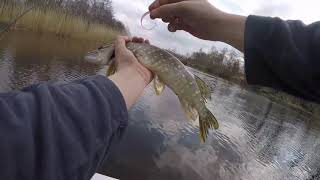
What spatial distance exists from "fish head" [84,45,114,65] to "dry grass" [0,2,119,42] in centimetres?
1750

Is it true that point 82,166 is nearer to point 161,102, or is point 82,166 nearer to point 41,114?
point 41,114

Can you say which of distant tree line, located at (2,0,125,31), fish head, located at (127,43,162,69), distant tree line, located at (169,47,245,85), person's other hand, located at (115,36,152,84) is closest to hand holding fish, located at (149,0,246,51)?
fish head, located at (127,43,162,69)

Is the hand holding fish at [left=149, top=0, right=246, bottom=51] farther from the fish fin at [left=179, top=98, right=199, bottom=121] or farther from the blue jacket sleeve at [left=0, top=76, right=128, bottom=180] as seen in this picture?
the blue jacket sleeve at [left=0, top=76, right=128, bottom=180]

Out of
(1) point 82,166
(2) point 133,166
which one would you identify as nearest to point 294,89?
(1) point 82,166

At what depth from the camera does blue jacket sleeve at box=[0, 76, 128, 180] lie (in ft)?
3.09

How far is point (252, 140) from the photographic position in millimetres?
15250

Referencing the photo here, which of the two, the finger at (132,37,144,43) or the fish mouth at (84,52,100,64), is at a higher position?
the finger at (132,37,144,43)

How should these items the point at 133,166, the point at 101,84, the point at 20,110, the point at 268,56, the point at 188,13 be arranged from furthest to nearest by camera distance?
the point at 133,166
the point at 188,13
the point at 268,56
the point at 101,84
the point at 20,110

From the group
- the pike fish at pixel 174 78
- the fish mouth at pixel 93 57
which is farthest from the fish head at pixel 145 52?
the fish mouth at pixel 93 57

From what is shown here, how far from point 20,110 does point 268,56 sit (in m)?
1.32

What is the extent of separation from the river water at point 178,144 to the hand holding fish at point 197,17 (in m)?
5.69

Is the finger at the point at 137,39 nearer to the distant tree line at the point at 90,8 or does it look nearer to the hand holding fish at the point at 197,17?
the hand holding fish at the point at 197,17

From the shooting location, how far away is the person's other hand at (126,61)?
6.45 ft

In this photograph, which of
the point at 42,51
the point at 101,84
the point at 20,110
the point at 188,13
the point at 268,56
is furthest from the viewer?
the point at 42,51
